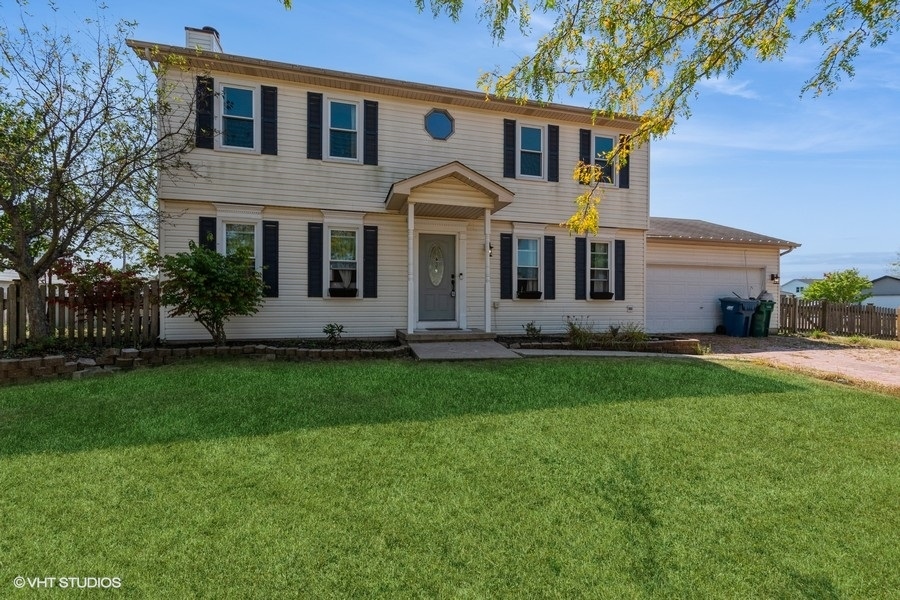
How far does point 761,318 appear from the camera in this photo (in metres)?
12.4

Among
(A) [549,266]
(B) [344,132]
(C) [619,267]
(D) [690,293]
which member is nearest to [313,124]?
(B) [344,132]

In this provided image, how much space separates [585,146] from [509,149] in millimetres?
2000

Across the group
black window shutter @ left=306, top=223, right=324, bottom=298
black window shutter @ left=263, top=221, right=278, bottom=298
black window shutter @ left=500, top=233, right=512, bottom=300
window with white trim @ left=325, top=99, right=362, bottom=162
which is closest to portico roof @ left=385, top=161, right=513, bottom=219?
black window shutter @ left=500, top=233, right=512, bottom=300

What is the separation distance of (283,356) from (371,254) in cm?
288

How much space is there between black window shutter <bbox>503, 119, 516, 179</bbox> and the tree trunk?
900 cm

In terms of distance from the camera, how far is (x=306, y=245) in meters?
9.03

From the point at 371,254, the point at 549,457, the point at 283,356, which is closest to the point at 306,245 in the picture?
the point at 371,254

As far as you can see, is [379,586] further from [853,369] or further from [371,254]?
[853,369]

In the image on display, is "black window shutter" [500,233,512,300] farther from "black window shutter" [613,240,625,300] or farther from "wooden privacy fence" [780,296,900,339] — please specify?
"wooden privacy fence" [780,296,900,339]

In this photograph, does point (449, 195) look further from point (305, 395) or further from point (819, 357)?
point (819, 357)

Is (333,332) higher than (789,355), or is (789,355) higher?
(333,332)

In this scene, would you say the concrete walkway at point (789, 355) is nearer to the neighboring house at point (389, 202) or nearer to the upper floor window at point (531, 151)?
the neighboring house at point (389, 202)

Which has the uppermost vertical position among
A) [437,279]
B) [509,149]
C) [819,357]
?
[509,149]

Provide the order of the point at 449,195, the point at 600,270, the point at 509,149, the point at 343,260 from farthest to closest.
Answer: the point at 600,270, the point at 509,149, the point at 343,260, the point at 449,195
